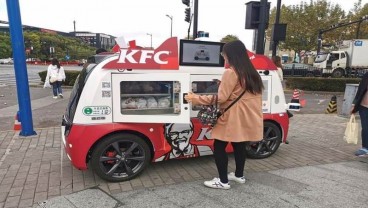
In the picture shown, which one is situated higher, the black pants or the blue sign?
the blue sign

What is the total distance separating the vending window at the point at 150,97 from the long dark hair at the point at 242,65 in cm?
80

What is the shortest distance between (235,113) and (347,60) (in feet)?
89.7

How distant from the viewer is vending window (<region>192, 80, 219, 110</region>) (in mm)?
4274

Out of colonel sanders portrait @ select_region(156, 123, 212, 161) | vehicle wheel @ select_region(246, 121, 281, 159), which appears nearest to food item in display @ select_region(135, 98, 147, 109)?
colonel sanders portrait @ select_region(156, 123, 212, 161)

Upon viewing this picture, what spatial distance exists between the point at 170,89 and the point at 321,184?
2292mm

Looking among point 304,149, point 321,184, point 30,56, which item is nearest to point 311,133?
point 304,149

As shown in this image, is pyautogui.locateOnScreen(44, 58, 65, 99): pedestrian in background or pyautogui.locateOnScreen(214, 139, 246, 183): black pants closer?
pyautogui.locateOnScreen(214, 139, 246, 183): black pants

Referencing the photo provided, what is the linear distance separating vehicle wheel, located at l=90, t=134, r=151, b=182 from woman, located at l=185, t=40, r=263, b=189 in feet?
3.17

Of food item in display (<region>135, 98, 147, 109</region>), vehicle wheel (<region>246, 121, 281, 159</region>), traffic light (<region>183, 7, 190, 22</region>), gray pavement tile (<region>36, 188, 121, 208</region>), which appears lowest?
gray pavement tile (<region>36, 188, 121, 208</region>)

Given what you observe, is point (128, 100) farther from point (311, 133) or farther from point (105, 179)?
point (311, 133)

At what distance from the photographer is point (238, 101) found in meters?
3.39

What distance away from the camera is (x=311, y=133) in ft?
22.9

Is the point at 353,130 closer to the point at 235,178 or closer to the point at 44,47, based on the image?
the point at 235,178

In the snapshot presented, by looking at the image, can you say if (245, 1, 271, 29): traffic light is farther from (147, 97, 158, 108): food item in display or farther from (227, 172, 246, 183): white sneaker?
(227, 172, 246, 183): white sneaker
